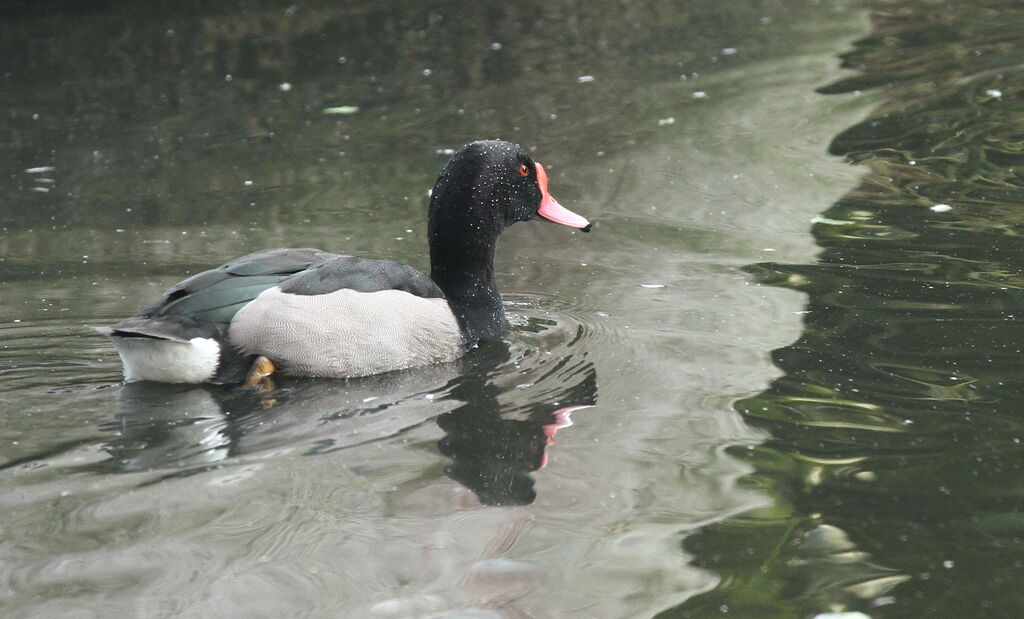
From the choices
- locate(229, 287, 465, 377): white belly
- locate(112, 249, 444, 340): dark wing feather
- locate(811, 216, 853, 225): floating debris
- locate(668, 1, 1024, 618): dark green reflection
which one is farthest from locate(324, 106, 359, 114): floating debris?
locate(229, 287, 465, 377): white belly

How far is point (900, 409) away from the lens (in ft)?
16.3

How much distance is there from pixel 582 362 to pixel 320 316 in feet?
3.99

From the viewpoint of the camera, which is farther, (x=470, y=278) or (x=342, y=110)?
(x=342, y=110)

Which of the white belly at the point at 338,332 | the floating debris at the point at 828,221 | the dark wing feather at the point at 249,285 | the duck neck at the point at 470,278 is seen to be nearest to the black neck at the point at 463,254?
the duck neck at the point at 470,278

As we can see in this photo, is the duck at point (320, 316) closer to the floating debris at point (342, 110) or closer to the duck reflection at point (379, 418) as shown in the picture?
the duck reflection at point (379, 418)

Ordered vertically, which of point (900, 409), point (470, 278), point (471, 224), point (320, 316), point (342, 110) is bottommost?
point (900, 409)

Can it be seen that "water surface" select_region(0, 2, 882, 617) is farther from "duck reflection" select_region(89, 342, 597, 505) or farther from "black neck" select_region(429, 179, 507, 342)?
"black neck" select_region(429, 179, 507, 342)

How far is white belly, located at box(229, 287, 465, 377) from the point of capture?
574 cm

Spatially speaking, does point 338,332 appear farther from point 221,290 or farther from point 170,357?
point 170,357

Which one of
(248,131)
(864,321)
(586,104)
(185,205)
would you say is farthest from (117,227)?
(864,321)

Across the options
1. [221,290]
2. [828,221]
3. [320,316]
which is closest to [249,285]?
[221,290]

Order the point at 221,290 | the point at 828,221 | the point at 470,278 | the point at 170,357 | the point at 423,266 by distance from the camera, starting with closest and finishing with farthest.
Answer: the point at 170,357 → the point at 221,290 → the point at 470,278 → the point at 423,266 → the point at 828,221

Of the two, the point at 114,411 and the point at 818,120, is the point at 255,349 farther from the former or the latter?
the point at 818,120

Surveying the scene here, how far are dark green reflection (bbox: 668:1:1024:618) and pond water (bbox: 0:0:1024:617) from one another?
2 cm
